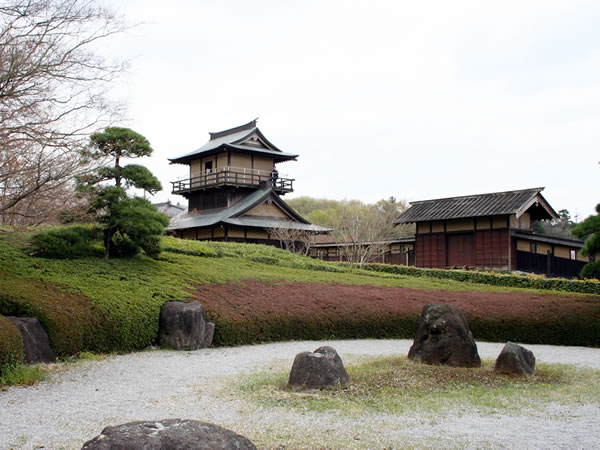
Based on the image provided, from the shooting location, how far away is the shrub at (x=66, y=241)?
536 inches

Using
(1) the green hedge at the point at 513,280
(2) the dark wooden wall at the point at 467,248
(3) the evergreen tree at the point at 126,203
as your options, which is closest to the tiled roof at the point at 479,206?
(2) the dark wooden wall at the point at 467,248

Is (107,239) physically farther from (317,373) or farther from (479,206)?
(479,206)

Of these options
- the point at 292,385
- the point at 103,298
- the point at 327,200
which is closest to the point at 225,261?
the point at 103,298

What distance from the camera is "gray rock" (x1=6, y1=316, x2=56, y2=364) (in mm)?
9329

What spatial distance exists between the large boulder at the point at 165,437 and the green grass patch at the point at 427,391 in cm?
331

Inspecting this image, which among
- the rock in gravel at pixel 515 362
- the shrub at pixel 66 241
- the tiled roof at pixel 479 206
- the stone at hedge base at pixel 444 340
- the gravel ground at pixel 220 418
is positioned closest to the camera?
the gravel ground at pixel 220 418

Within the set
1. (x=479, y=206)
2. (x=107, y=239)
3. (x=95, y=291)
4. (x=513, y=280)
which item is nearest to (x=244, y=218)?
(x=479, y=206)

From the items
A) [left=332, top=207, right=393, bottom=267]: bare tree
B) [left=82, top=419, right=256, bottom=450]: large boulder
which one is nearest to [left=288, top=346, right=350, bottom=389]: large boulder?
[left=82, top=419, right=256, bottom=450]: large boulder

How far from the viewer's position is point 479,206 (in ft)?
98.6

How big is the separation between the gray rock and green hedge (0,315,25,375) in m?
0.60

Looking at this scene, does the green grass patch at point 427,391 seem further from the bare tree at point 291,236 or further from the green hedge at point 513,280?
the bare tree at point 291,236

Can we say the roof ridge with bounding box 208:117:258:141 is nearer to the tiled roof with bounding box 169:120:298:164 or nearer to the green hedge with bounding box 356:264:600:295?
the tiled roof with bounding box 169:120:298:164

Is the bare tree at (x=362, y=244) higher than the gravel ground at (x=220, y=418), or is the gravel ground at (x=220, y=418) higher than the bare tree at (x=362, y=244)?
the bare tree at (x=362, y=244)

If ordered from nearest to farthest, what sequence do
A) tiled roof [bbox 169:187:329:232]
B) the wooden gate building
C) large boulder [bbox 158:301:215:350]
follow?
large boulder [bbox 158:301:215:350], the wooden gate building, tiled roof [bbox 169:187:329:232]
